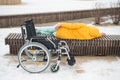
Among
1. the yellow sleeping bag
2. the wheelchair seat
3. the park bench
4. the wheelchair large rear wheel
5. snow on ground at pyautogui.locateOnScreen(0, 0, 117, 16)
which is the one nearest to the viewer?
the wheelchair large rear wheel

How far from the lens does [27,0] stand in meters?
17.6

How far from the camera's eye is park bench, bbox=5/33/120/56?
244 inches

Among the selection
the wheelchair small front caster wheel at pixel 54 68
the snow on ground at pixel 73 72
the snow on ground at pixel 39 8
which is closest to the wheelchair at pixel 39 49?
the wheelchair small front caster wheel at pixel 54 68

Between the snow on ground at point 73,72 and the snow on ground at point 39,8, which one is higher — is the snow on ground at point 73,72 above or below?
below

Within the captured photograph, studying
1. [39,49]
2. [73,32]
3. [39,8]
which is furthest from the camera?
[39,8]

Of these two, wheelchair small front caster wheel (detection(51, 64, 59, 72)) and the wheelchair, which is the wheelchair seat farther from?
wheelchair small front caster wheel (detection(51, 64, 59, 72))

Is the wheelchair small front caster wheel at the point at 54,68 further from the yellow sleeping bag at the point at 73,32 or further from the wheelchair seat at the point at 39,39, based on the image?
the yellow sleeping bag at the point at 73,32

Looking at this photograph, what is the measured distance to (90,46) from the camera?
20.5ft

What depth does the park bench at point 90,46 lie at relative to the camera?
244 inches

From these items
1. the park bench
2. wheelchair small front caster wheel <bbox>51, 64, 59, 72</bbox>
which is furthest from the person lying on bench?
wheelchair small front caster wheel <bbox>51, 64, 59, 72</bbox>

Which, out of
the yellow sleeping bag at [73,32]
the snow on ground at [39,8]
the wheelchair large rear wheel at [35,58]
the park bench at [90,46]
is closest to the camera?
the wheelchair large rear wheel at [35,58]

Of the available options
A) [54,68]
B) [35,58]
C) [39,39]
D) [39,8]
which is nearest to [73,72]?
[54,68]

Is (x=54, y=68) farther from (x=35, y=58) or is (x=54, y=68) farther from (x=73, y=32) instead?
(x=73, y=32)

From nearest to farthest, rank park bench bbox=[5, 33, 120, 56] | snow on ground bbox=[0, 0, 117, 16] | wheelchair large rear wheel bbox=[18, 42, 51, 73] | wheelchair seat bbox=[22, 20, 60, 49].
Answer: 1. wheelchair large rear wheel bbox=[18, 42, 51, 73]
2. wheelchair seat bbox=[22, 20, 60, 49]
3. park bench bbox=[5, 33, 120, 56]
4. snow on ground bbox=[0, 0, 117, 16]
